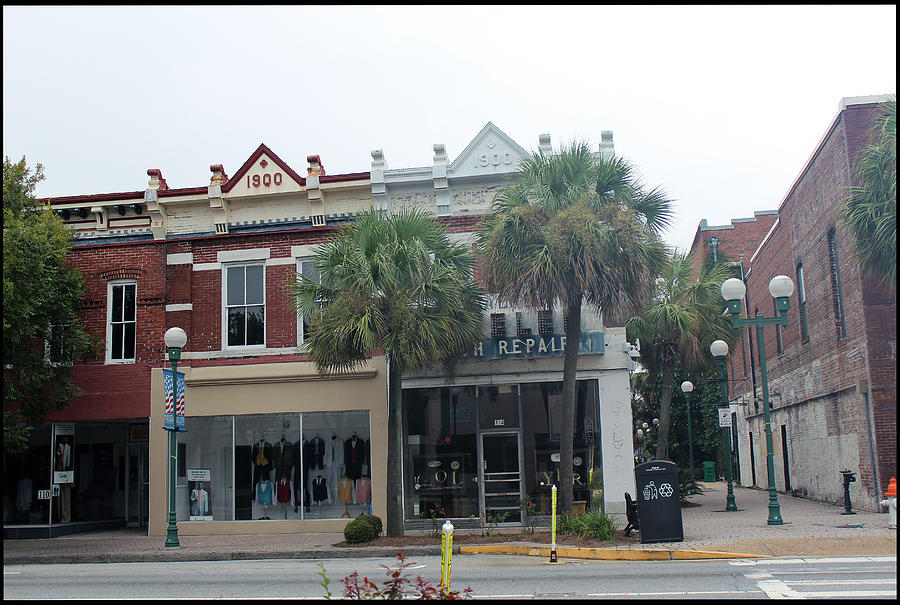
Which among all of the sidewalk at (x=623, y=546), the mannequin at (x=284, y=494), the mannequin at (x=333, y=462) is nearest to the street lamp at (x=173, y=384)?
the sidewalk at (x=623, y=546)

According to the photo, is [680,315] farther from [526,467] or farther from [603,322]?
[526,467]

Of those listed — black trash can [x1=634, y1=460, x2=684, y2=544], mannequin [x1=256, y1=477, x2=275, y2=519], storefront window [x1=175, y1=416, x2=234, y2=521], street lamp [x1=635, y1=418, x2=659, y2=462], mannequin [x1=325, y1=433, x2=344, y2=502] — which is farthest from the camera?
street lamp [x1=635, y1=418, x2=659, y2=462]

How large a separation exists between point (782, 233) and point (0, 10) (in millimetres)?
24598

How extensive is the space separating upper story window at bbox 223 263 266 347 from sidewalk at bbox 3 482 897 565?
500 cm

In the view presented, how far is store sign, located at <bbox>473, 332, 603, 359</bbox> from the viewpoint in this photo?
2031 cm

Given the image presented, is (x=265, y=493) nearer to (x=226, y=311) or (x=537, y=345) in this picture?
(x=226, y=311)

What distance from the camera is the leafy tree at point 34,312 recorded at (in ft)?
61.2

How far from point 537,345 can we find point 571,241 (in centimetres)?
397

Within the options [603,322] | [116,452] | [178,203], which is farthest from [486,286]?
[116,452]

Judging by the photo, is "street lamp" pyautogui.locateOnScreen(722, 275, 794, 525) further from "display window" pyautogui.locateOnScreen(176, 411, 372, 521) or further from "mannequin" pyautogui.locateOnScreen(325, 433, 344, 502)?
"mannequin" pyautogui.locateOnScreen(325, 433, 344, 502)

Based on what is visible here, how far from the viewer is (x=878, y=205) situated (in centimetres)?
1727

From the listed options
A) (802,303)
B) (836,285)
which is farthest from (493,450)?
(802,303)

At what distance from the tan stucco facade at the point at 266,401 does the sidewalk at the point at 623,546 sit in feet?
2.08

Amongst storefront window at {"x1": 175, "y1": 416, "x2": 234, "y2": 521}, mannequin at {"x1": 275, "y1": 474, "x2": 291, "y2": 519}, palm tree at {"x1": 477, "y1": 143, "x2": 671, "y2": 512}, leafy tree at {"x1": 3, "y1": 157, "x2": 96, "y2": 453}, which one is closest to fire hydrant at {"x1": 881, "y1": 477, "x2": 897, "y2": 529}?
palm tree at {"x1": 477, "y1": 143, "x2": 671, "y2": 512}
